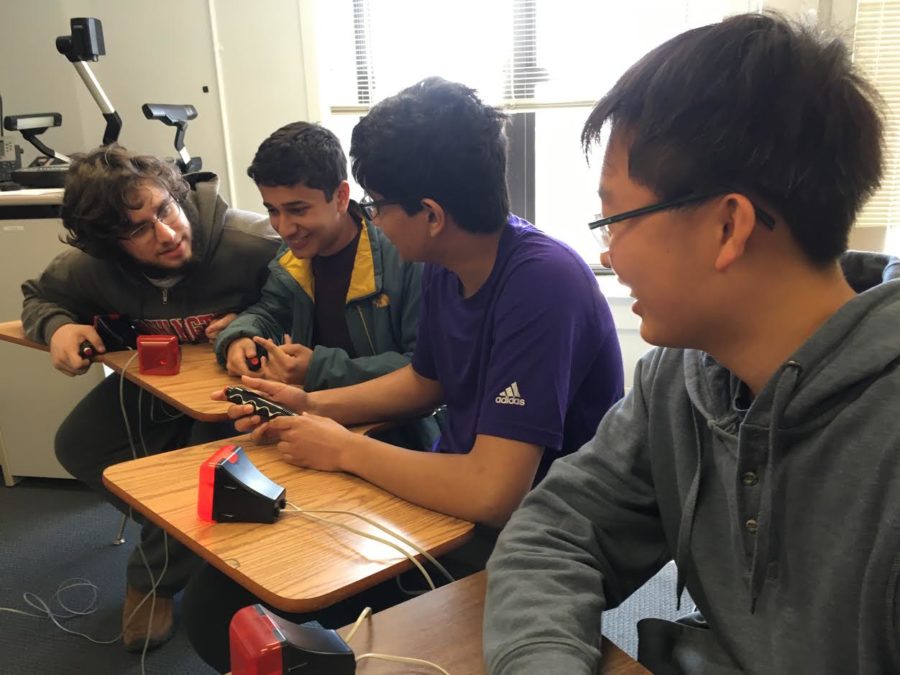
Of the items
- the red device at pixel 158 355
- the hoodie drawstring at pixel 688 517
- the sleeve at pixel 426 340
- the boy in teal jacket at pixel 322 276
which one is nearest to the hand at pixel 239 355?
the boy in teal jacket at pixel 322 276

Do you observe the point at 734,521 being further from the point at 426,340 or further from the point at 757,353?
the point at 426,340

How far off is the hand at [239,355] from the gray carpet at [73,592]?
0.90 m

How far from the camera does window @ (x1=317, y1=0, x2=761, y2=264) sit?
285 cm

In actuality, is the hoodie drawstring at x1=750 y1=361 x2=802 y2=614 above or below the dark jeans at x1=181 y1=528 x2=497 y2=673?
above

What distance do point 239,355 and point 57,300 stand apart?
0.83 m

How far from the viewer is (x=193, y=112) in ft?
9.72

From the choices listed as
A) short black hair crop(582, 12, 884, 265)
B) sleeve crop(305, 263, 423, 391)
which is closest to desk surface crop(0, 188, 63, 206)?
sleeve crop(305, 263, 423, 391)

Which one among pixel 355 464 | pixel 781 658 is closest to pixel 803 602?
pixel 781 658

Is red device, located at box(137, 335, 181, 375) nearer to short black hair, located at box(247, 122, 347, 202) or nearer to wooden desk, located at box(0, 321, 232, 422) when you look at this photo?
wooden desk, located at box(0, 321, 232, 422)

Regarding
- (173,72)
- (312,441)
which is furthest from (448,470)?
(173,72)

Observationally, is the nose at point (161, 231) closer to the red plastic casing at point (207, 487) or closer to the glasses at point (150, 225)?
the glasses at point (150, 225)

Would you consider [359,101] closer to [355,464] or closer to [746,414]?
[355,464]

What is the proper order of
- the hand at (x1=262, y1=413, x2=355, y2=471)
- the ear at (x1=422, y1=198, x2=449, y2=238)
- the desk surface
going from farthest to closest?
1. the desk surface
2. the ear at (x1=422, y1=198, x2=449, y2=238)
3. the hand at (x1=262, y1=413, x2=355, y2=471)

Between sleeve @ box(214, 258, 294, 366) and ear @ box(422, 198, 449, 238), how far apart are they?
2.29 ft
